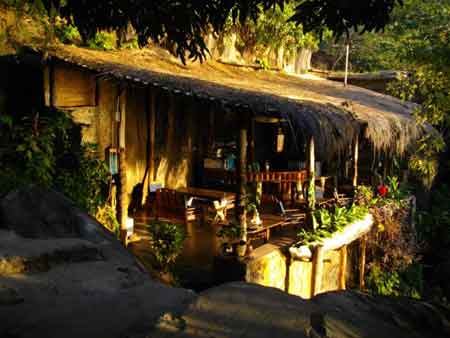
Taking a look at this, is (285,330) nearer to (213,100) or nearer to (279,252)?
(213,100)

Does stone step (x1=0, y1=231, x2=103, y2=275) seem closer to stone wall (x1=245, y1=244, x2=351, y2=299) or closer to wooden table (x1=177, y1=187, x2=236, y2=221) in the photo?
stone wall (x1=245, y1=244, x2=351, y2=299)

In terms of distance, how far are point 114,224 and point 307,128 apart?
3.46 m

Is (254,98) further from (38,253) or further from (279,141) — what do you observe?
(279,141)

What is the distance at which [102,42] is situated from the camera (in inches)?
352

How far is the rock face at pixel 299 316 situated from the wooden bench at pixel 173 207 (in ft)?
20.5

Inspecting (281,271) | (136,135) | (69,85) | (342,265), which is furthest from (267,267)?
(69,85)

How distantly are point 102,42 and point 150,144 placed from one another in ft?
7.21

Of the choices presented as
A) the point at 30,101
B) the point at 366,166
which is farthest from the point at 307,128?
the point at 366,166

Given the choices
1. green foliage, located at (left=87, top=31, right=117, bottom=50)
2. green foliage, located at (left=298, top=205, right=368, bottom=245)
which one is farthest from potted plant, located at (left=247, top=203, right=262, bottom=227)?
green foliage, located at (left=87, top=31, right=117, bottom=50)

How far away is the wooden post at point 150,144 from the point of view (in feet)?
32.0

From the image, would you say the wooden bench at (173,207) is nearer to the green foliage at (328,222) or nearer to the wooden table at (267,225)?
the wooden table at (267,225)

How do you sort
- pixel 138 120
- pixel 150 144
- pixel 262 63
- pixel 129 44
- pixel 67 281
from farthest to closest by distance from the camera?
1. pixel 262 63
2. pixel 150 144
3. pixel 138 120
4. pixel 129 44
5. pixel 67 281

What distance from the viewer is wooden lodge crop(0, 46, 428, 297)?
7.23 m

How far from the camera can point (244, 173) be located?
752cm
